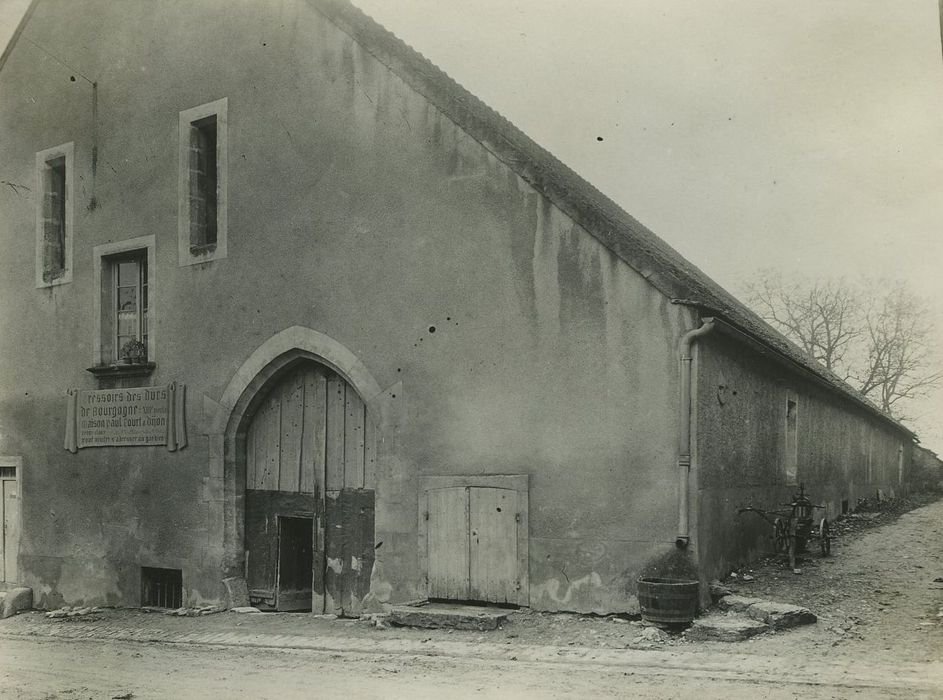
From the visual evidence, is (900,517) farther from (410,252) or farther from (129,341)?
(129,341)

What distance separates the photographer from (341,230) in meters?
12.5

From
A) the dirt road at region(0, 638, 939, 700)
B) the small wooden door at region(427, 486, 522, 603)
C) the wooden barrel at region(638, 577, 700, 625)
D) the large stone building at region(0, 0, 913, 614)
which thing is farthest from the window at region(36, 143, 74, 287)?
the wooden barrel at region(638, 577, 700, 625)

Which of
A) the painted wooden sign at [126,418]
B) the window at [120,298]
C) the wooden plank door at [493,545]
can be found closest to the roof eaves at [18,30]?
the window at [120,298]

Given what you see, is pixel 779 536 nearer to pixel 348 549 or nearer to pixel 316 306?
pixel 348 549

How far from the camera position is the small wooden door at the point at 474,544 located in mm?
10805

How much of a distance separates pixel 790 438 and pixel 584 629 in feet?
23.0

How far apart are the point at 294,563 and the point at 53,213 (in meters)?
7.51

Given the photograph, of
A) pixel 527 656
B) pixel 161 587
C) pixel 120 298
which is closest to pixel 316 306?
pixel 120 298

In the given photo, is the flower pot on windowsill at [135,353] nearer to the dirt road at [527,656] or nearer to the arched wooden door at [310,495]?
the arched wooden door at [310,495]

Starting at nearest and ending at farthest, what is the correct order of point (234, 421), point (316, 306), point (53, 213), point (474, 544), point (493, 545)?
point (493, 545), point (474, 544), point (316, 306), point (234, 421), point (53, 213)

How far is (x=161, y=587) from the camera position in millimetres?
14211

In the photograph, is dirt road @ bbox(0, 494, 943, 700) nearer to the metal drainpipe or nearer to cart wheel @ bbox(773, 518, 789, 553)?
cart wheel @ bbox(773, 518, 789, 553)

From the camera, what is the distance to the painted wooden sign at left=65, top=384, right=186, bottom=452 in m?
14.0

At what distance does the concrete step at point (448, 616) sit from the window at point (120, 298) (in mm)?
6521
